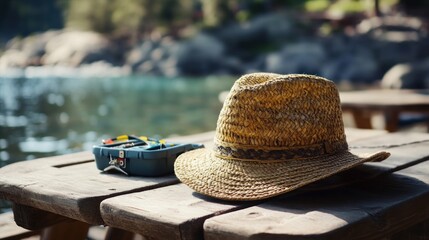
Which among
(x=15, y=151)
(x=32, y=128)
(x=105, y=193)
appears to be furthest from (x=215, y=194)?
(x=32, y=128)

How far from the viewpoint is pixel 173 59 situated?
45.5m

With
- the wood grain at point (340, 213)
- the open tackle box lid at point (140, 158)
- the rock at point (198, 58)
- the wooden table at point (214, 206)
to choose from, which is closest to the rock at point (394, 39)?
the rock at point (198, 58)

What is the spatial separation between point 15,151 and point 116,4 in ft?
143

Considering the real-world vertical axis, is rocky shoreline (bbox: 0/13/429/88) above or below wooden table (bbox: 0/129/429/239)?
above

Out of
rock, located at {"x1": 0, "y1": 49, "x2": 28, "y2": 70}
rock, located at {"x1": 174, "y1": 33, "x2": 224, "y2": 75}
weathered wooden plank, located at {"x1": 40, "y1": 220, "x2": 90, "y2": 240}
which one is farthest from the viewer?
rock, located at {"x1": 0, "y1": 49, "x2": 28, "y2": 70}

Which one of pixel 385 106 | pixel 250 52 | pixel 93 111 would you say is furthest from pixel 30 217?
pixel 250 52

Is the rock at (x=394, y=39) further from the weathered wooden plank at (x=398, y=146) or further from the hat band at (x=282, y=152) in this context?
the hat band at (x=282, y=152)

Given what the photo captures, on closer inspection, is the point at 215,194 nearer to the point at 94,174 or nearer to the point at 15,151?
the point at 94,174

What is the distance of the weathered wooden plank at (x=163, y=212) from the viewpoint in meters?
2.15

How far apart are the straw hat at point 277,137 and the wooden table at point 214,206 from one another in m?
0.08

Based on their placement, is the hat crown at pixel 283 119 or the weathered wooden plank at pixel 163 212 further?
the hat crown at pixel 283 119

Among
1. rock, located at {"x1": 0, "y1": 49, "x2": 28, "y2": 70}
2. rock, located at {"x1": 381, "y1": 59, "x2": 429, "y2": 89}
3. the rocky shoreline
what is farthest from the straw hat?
rock, located at {"x1": 0, "y1": 49, "x2": 28, "y2": 70}

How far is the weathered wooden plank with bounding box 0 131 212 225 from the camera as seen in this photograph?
8.31 feet

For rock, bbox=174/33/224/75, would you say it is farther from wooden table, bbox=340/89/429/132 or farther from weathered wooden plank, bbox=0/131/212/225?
weathered wooden plank, bbox=0/131/212/225
